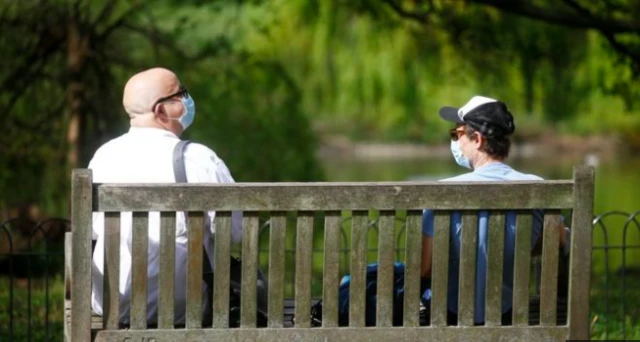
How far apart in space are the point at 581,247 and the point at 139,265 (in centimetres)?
135

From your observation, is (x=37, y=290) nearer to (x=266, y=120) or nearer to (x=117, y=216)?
(x=266, y=120)

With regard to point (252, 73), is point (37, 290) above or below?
below

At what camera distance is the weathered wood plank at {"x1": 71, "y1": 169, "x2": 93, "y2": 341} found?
364cm

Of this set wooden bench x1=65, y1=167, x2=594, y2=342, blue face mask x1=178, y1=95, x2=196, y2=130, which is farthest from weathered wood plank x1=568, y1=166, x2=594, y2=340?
blue face mask x1=178, y1=95, x2=196, y2=130

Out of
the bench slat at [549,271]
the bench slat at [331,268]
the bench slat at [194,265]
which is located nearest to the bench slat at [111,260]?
the bench slat at [194,265]

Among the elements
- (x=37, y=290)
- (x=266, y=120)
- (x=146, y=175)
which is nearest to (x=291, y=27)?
(x=266, y=120)

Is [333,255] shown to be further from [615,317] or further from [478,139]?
[615,317]

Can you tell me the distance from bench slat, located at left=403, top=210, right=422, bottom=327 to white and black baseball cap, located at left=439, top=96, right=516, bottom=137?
47cm

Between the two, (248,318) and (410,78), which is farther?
(410,78)

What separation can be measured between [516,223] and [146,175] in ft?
3.85

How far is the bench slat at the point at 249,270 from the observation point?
3773 millimetres

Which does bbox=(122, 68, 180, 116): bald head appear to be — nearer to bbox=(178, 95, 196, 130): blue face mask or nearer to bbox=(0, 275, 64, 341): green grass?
bbox=(178, 95, 196, 130): blue face mask

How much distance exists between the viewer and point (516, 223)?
3.86m

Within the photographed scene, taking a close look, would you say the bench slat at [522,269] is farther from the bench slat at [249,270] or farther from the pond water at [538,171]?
the pond water at [538,171]
